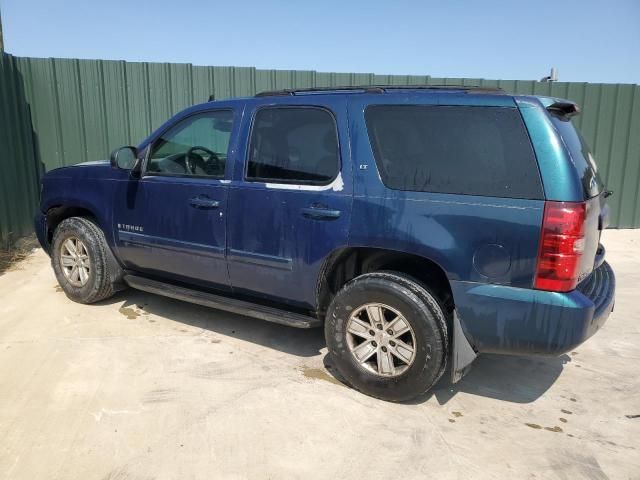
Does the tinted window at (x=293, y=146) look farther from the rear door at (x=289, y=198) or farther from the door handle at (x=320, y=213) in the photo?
the door handle at (x=320, y=213)

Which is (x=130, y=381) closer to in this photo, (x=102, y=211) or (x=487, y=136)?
(x=102, y=211)

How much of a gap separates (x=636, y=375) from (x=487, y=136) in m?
2.29

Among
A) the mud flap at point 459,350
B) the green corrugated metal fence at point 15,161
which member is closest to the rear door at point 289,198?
the mud flap at point 459,350

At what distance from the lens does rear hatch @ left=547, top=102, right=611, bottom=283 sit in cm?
288

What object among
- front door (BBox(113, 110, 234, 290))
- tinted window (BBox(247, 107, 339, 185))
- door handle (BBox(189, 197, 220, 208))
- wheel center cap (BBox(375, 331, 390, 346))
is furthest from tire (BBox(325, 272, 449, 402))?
door handle (BBox(189, 197, 220, 208))

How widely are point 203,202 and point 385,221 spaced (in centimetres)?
153

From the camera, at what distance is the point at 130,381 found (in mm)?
3539

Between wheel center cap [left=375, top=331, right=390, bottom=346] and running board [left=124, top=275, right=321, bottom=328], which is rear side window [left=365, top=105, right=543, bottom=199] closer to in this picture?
wheel center cap [left=375, top=331, right=390, bottom=346]

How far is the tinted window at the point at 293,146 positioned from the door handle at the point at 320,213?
18cm

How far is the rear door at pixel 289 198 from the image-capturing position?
11.3ft

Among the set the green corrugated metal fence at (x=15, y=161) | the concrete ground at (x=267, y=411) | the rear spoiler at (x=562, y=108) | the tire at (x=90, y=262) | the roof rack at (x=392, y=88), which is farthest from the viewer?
the green corrugated metal fence at (x=15, y=161)

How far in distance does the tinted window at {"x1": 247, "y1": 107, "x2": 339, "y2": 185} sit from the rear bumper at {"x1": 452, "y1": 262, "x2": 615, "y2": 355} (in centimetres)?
120

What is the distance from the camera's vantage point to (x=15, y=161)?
7164mm

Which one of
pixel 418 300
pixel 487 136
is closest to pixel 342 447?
pixel 418 300
